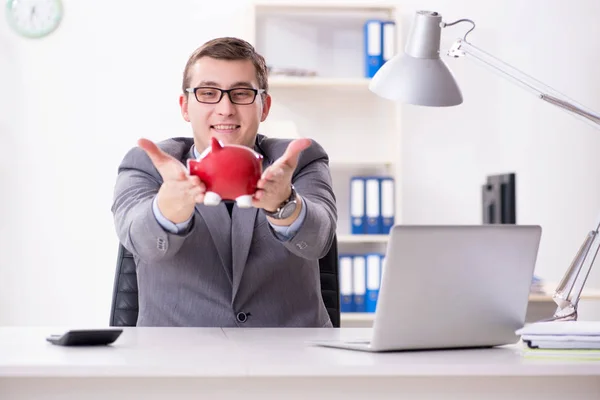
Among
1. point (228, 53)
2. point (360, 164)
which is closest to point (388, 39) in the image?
point (360, 164)

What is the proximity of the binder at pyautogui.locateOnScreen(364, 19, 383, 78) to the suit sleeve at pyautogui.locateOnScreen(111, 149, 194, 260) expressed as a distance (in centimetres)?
226

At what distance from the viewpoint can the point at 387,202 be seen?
4.11 metres

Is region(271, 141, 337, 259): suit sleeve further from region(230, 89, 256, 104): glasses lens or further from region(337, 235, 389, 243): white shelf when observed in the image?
region(337, 235, 389, 243): white shelf

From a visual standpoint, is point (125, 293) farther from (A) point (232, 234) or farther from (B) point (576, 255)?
Result: (B) point (576, 255)

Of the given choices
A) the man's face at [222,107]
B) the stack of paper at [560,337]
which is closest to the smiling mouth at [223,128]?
the man's face at [222,107]

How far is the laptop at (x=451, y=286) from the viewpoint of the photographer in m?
1.34

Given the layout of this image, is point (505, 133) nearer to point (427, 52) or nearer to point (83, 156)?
point (83, 156)

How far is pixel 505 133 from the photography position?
14.8 ft

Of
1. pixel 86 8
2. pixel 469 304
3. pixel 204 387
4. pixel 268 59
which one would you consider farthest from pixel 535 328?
pixel 86 8

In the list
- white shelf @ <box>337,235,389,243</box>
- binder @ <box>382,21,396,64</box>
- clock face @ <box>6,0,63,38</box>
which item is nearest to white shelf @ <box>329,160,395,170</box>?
white shelf @ <box>337,235,389,243</box>

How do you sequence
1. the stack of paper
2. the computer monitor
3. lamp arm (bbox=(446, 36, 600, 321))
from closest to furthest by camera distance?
the stack of paper, lamp arm (bbox=(446, 36, 600, 321)), the computer monitor

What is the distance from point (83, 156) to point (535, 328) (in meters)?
3.30

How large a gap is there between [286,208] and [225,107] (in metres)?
0.47

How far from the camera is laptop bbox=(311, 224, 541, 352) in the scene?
1.34 metres
